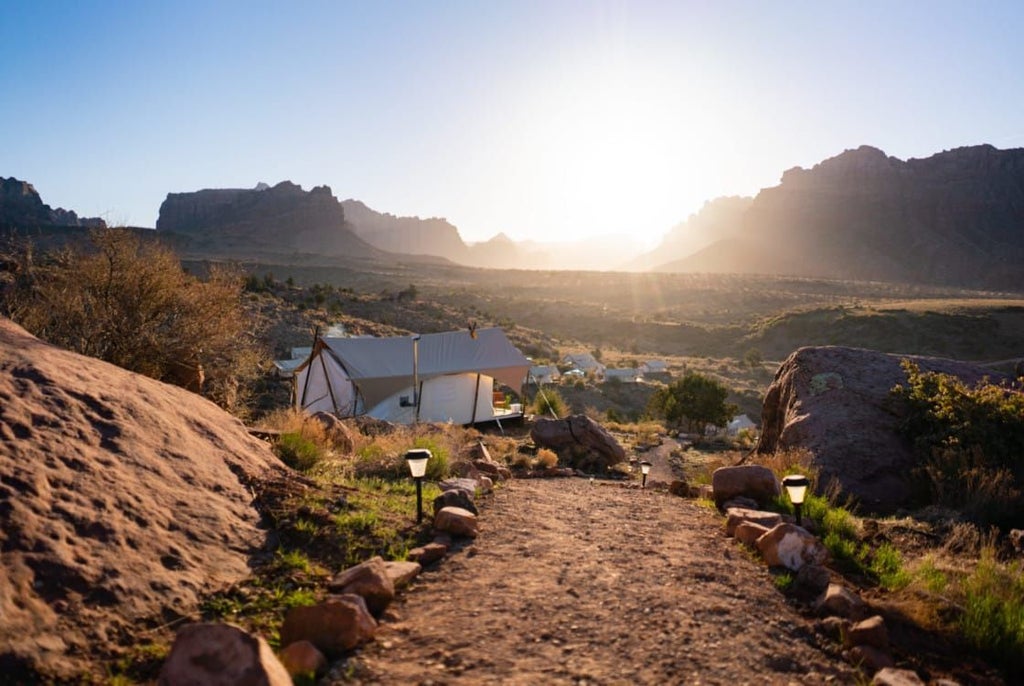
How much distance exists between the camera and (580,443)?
46.5 feet

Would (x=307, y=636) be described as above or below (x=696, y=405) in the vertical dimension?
above

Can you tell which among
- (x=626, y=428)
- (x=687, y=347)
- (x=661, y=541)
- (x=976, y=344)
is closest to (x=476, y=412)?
(x=626, y=428)

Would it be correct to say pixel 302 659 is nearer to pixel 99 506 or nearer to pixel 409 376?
pixel 99 506

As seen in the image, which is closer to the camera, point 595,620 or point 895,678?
point 895,678

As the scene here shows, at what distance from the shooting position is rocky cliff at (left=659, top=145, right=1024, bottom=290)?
104 metres

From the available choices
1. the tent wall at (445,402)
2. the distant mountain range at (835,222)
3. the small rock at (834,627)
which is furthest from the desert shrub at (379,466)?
the distant mountain range at (835,222)

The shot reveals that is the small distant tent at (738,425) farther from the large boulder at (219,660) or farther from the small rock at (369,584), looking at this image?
the large boulder at (219,660)

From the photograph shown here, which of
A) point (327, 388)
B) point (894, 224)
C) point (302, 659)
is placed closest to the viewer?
point (302, 659)

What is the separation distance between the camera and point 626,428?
2302 cm

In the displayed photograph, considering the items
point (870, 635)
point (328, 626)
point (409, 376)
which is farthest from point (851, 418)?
point (409, 376)

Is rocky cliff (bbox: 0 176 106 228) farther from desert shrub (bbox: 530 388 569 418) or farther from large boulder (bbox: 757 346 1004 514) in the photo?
large boulder (bbox: 757 346 1004 514)

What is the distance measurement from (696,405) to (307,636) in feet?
78.9

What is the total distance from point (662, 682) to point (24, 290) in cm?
1248

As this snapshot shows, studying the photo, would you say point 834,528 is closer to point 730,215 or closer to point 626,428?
point 626,428
